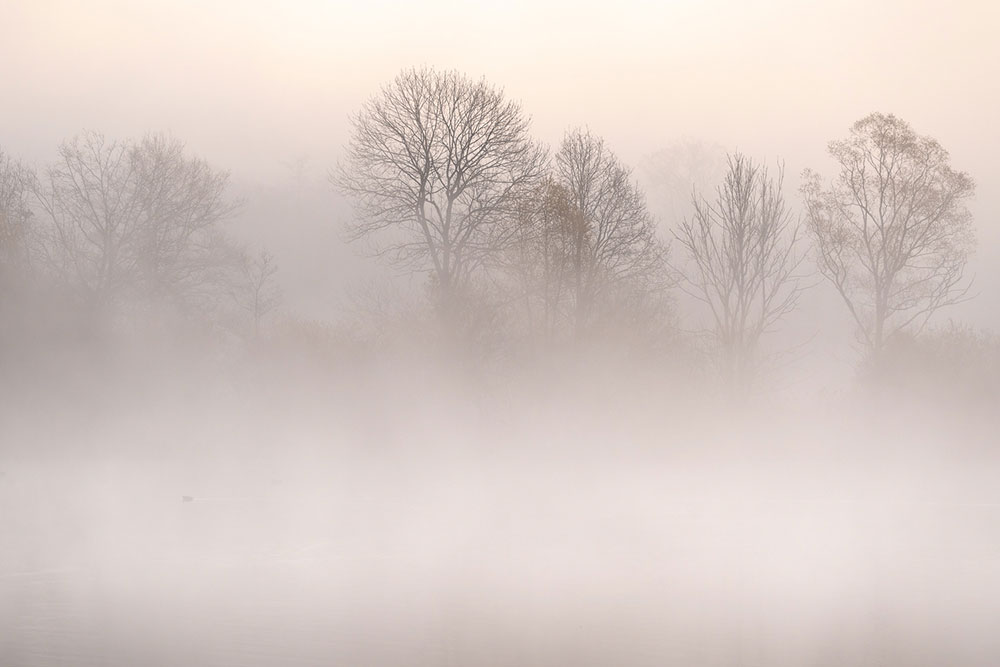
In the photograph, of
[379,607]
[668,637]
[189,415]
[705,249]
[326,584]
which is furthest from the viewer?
[189,415]

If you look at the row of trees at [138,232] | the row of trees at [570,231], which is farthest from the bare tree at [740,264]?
the row of trees at [138,232]

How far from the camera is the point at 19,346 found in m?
50.0

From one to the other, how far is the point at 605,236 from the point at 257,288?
33.3m

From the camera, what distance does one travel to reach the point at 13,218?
57.7 metres

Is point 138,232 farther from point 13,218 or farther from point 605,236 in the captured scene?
point 605,236

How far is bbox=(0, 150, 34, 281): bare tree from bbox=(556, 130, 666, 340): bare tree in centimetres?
2254

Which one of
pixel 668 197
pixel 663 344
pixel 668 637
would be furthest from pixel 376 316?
pixel 668 197

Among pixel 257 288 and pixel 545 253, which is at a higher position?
pixel 257 288

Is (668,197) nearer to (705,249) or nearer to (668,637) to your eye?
(705,249)

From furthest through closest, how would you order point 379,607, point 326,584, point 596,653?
point 326,584, point 379,607, point 596,653

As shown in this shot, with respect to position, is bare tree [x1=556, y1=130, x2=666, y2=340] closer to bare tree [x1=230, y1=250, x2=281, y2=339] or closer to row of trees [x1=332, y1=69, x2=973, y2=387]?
row of trees [x1=332, y1=69, x2=973, y2=387]

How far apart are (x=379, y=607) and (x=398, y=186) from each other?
3208 centimetres

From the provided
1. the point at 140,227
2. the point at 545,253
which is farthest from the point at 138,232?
the point at 545,253

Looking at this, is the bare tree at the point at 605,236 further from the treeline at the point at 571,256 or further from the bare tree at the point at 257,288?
the bare tree at the point at 257,288
